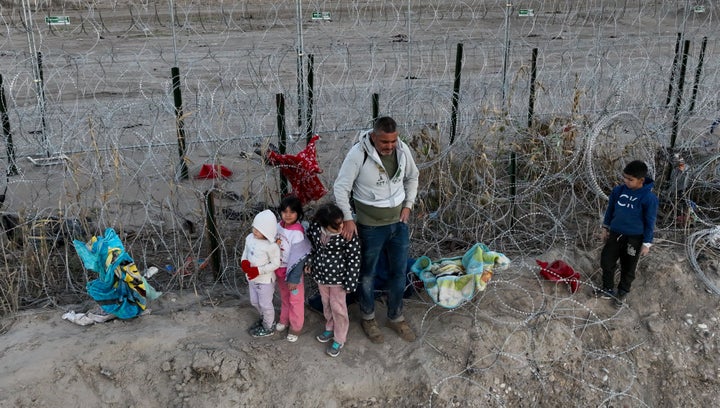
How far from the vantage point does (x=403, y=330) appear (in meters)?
4.16

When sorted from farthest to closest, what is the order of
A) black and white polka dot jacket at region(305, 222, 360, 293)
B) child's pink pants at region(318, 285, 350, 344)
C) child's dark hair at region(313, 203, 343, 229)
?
child's pink pants at region(318, 285, 350, 344) → black and white polka dot jacket at region(305, 222, 360, 293) → child's dark hair at region(313, 203, 343, 229)

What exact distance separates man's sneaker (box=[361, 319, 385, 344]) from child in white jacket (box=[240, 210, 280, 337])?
0.61 metres

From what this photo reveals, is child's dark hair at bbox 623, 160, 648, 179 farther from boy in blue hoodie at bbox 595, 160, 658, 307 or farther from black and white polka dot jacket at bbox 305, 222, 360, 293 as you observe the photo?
black and white polka dot jacket at bbox 305, 222, 360, 293

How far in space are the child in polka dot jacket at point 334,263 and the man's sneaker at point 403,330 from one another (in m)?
0.35

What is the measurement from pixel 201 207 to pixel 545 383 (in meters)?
2.54

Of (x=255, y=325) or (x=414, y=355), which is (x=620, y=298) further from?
(x=255, y=325)

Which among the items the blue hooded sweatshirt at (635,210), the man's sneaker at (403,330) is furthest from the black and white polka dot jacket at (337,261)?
the blue hooded sweatshirt at (635,210)

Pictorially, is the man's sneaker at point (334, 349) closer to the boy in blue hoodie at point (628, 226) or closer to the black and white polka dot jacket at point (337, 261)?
the black and white polka dot jacket at point (337, 261)

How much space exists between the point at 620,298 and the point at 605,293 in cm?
10

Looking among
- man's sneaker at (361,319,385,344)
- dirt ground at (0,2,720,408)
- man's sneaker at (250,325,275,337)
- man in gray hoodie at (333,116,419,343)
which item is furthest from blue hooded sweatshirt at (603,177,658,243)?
man's sneaker at (250,325,275,337)

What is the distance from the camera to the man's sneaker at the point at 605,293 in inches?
181

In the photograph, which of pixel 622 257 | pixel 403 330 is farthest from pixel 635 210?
pixel 403 330

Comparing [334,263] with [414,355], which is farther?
[414,355]

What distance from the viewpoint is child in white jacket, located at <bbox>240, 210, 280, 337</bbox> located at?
3803 millimetres
